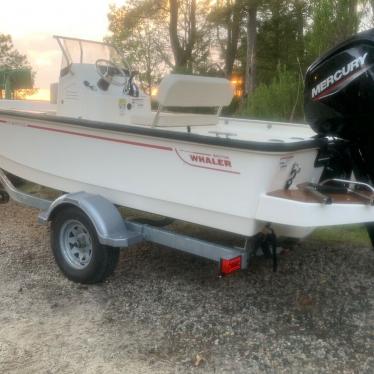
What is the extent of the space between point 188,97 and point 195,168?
871 mm

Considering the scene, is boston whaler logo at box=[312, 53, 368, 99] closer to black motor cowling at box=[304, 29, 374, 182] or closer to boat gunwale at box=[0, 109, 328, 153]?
black motor cowling at box=[304, 29, 374, 182]

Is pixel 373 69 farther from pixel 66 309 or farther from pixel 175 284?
pixel 66 309

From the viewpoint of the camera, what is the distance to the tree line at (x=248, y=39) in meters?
6.36

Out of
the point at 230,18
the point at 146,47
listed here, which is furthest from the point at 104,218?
the point at 146,47

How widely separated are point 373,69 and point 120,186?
2.00 m

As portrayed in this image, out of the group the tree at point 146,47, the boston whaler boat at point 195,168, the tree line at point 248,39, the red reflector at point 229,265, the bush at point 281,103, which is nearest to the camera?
the boston whaler boat at point 195,168

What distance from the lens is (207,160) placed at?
3299 millimetres

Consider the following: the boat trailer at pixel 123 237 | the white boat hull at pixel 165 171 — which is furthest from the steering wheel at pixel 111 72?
the boat trailer at pixel 123 237

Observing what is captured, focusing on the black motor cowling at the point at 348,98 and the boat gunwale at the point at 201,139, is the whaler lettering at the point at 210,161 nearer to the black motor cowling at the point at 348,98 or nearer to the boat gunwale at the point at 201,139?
the boat gunwale at the point at 201,139

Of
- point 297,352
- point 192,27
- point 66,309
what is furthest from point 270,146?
point 192,27

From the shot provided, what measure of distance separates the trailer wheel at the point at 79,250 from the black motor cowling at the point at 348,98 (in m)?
1.84

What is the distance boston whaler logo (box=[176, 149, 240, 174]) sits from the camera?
Answer: 126 inches

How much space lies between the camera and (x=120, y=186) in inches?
154

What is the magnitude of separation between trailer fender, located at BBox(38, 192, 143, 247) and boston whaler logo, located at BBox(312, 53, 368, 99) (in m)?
1.67
